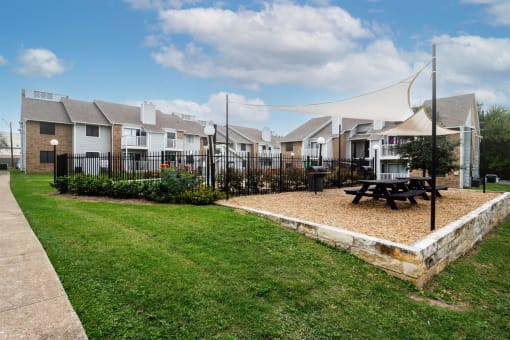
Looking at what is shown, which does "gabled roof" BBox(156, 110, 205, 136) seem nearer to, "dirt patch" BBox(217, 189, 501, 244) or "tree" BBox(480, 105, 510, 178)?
"dirt patch" BBox(217, 189, 501, 244)

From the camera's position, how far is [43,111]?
24156 mm

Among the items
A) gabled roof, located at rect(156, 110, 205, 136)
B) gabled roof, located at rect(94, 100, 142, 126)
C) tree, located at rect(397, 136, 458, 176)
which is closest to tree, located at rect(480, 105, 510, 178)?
tree, located at rect(397, 136, 458, 176)

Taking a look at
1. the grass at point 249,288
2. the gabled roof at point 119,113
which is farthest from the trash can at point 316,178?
the gabled roof at point 119,113

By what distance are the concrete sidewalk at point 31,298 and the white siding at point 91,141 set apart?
23731mm

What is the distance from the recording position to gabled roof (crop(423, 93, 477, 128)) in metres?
19.8

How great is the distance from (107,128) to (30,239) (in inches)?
964

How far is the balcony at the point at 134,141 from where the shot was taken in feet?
83.5

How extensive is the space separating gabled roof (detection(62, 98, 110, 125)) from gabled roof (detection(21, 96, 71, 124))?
67 centimetres

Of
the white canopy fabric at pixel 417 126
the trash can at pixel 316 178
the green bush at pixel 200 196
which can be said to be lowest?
the green bush at pixel 200 196

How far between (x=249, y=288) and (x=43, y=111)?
29410mm

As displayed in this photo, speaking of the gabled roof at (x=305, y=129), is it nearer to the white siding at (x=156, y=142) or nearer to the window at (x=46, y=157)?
the white siding at (x=156, y=142)

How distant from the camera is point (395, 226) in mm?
5121

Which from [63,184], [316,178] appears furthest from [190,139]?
[316,178]

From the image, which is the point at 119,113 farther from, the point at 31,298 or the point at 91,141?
the point at 31,298
